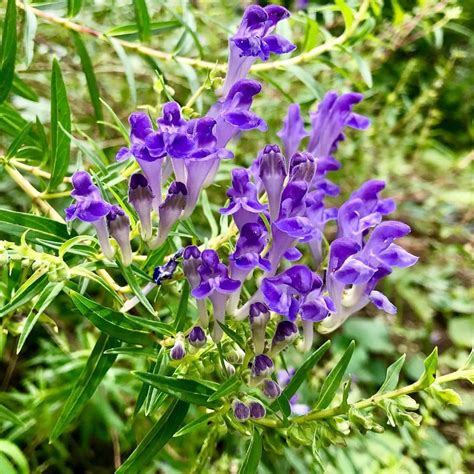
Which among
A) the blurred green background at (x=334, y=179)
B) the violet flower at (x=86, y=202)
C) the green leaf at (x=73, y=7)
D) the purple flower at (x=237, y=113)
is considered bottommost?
the blurred green background at (x=334, y=179)

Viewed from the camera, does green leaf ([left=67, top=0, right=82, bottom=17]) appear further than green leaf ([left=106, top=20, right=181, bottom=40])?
No

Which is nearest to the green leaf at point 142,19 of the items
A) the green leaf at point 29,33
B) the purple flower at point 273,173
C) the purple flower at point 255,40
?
the green leaf at point 29,33

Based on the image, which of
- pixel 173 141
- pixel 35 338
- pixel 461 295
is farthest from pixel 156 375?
pixel 461 295

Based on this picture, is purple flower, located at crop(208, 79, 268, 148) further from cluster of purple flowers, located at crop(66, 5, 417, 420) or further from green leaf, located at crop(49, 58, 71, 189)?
green leaf, located at crop(49, 58, 71, 189)

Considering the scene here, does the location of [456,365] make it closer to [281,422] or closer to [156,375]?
[281,422]

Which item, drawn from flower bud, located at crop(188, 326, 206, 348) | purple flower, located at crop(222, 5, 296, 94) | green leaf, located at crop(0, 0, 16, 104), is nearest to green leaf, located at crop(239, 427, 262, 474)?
flower bud, located at crop(188, 326, 206, 348)

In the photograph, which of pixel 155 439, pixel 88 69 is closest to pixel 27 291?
pixel 155 439

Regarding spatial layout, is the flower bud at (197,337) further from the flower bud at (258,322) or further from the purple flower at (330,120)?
the purple flower at (330,120)
